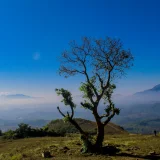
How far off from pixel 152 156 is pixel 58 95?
14207 mm

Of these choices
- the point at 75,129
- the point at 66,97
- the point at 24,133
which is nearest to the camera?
the point at 66,97

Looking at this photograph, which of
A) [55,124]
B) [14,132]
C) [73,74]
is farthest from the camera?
[55,124]

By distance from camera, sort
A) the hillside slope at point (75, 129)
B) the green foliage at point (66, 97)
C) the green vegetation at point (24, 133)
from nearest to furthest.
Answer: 1. the green foliage at point (66, 97)
2. the green vegetation at point (24, 133)
3. the hillside slope at point (75, 129)

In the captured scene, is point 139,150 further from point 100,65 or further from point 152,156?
point 100,65

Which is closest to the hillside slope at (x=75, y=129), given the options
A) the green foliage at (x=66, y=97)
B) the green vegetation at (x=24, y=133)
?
the green vegetation at (x=24, y=133)

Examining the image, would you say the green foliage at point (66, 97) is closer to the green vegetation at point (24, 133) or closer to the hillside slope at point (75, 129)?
the green vegetation at point (24, 133)

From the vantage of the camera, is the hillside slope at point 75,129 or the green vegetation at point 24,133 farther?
the hillside slope at point 75,129

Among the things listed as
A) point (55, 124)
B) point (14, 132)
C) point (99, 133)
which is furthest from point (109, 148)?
point (55, 124)

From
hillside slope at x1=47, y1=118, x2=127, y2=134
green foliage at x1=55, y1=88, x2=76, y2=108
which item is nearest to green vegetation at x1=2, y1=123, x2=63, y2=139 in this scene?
hillside slope at x1=47, y1=118, x2=127, y2=134

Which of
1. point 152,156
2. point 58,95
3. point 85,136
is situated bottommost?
point 152,156

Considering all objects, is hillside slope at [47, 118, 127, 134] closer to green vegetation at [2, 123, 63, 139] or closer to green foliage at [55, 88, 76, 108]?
green vegetation at [2, 123, 63, 139]

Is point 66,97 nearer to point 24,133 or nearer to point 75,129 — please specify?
point 24,133

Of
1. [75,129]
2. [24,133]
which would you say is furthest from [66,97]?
[75,129]

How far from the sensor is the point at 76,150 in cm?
3531
